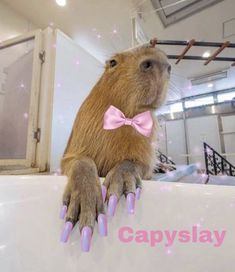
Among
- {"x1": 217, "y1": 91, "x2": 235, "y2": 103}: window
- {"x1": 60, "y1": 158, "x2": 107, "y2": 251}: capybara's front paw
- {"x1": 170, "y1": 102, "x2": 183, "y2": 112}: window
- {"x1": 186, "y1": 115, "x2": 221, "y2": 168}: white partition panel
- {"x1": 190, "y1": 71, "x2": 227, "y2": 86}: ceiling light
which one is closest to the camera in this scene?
{"x1": 60, "y1": 158, "x2": 107, "y2": 251}: capybara's front paw

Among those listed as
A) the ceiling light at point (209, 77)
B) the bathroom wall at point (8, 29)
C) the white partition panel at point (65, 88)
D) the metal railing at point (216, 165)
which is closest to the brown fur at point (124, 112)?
the white partition panel at point (65, 88)

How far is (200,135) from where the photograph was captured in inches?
179

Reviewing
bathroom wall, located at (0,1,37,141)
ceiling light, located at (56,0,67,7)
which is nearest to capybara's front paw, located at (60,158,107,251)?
bathroom wall, located at (0,1,37,141)

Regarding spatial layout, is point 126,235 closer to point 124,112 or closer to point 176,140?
point 124,112

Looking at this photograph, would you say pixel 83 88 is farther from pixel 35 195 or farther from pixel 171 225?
pixel 171 225

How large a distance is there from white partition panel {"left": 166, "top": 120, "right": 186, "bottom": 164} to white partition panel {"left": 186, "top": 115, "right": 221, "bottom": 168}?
15 cm

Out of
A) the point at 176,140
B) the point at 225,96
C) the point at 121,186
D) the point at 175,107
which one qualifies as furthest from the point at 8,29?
the point at 225,96

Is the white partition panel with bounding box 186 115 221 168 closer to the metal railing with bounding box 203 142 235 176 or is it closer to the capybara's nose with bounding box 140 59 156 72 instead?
the metal railing with bounding box 203 142 235 176

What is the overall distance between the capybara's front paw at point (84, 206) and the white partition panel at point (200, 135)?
13.4 feet

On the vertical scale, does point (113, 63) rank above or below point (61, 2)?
below

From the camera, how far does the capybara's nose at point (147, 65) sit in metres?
0.56

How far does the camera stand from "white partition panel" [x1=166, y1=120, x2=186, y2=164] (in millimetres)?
4301

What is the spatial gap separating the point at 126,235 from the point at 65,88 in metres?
1.03

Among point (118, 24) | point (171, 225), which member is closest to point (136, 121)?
point (171, 225)
